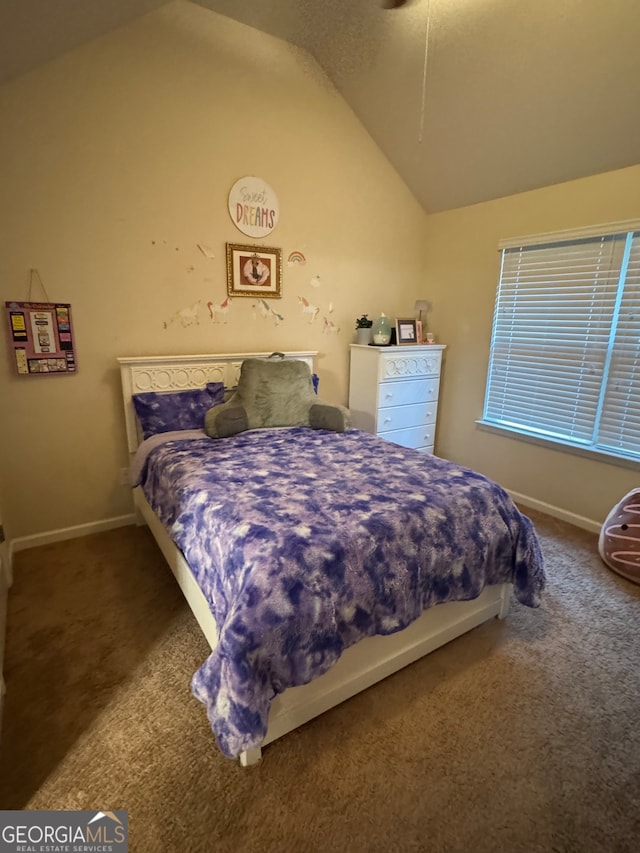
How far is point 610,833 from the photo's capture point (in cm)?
118

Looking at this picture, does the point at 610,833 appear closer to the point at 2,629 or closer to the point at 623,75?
the point at 2,629

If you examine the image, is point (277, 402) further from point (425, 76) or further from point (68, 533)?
point (425, 76)

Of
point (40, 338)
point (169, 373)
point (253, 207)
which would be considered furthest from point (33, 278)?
point (253, 207)

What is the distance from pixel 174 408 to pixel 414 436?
2.09 metres

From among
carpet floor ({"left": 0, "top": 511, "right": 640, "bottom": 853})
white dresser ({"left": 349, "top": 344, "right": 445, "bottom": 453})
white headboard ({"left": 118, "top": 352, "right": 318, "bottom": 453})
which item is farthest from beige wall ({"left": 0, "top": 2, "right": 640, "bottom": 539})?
carpet floor ({"left": 0, "top": 511, "right": 640, "bottom": 853})

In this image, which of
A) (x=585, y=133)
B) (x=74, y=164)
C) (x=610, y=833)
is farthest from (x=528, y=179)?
(x=610, y=833)

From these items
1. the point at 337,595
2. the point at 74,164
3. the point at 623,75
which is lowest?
the point at 337,595

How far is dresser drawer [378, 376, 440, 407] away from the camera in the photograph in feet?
11.3

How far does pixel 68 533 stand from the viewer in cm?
274

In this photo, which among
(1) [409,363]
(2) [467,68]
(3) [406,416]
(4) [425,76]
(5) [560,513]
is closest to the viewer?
(2) [467,68]

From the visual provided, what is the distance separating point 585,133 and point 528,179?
477mm

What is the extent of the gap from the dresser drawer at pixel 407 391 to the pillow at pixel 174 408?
4.44 feet

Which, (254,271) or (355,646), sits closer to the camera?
(355,646)

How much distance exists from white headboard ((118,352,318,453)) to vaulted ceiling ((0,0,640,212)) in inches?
60.2
